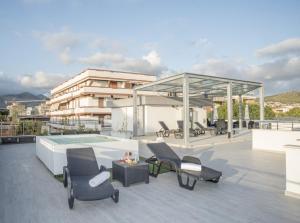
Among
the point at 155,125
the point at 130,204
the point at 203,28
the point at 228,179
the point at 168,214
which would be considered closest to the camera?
the point at 168,214

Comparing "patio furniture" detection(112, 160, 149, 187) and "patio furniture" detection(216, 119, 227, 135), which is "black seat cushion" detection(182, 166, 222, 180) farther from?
"patio furniture" detection(216, 119, 227, 135)

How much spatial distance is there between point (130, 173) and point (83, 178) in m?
1.11

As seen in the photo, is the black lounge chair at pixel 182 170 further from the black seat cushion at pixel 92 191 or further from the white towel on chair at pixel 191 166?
the black seat cushion at pixel 92 191

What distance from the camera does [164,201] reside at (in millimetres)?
A: 4688

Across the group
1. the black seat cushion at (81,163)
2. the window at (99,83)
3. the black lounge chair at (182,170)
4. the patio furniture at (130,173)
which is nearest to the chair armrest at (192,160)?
the black lounge chair at (182,170)

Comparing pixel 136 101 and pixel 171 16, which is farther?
pixel 136 101

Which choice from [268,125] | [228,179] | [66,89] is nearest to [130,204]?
[228,179]

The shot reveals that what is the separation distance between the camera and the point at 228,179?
6.20 m

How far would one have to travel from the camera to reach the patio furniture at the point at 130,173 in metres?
5.61

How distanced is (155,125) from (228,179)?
43.1 ft

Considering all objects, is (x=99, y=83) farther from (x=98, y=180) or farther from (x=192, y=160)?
(x=98, y=180)

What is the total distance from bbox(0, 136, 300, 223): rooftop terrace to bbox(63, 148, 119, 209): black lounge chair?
27 centimetres

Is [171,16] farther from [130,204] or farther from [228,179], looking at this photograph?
[130,204]

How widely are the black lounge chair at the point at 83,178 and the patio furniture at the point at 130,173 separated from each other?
511 mm
